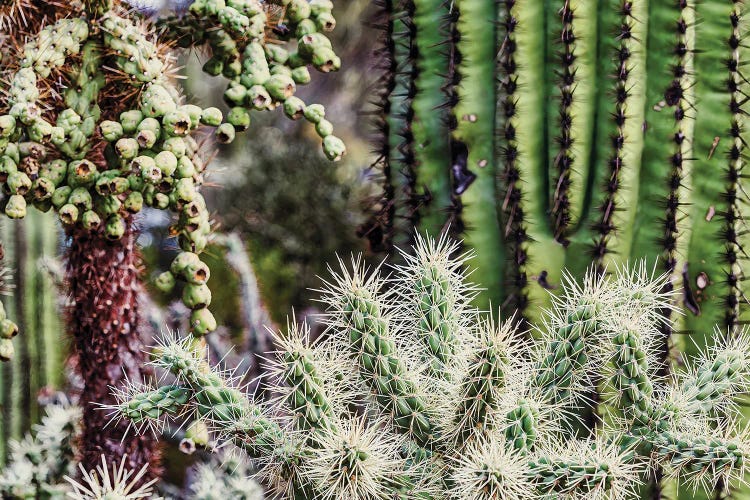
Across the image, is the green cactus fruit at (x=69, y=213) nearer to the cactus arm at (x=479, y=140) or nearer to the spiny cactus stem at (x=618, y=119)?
the cactus arm at (x=479, y=140)

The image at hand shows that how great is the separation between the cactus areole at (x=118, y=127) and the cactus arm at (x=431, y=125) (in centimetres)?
15

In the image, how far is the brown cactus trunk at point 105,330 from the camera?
89 centimetres

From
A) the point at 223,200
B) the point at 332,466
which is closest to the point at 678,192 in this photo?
the point at 332,466

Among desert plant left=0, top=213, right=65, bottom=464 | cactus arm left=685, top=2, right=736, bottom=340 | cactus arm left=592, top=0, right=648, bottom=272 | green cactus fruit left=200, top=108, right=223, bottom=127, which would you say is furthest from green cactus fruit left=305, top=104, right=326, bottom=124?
desert plant left=0, top=213, right=65, bottom=464

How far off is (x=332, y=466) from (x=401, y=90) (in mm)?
561

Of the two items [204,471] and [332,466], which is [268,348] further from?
[332,466]

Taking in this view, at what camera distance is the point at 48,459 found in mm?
1006

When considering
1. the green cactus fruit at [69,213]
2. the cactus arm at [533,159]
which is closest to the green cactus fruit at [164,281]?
the green cactus fruit at [69,213]

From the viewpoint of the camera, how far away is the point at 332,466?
628 mm

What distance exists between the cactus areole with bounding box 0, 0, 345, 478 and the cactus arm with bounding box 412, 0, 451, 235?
150 millimetres

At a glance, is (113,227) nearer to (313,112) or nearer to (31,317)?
(313,112)

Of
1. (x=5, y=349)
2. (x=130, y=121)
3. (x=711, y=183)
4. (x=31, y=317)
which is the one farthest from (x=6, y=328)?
(x=711, y=183)

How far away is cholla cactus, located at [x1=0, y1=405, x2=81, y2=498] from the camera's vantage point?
955 mm

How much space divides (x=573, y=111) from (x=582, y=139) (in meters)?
0.04
